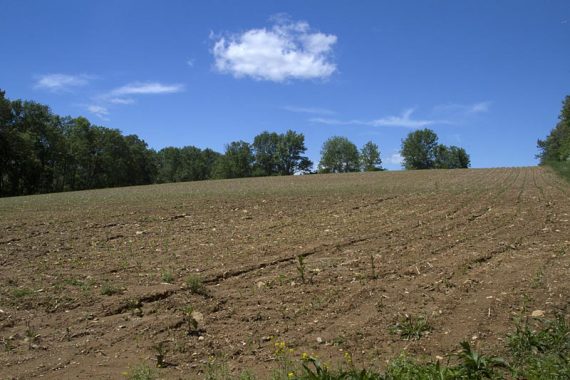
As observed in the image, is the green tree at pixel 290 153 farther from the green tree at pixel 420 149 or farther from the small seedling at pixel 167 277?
the small seedling at pixel 167 277

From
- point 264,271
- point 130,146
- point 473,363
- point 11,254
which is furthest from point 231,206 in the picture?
point 130,146

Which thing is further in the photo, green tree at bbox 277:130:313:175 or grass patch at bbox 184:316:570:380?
green tree at bbox 277:130:313:175

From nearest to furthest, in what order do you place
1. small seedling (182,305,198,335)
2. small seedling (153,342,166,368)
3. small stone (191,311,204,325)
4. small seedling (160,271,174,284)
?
small seedling (153,342,166,368) < small seedling (182,305,198,335) < small stone (191,311,204,325) < small seedling (160,271,174,284)

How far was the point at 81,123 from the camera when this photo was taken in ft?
290

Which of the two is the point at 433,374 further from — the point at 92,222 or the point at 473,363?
the point at 92,222

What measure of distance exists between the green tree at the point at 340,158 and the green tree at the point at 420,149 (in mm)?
14249

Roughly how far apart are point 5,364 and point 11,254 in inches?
254

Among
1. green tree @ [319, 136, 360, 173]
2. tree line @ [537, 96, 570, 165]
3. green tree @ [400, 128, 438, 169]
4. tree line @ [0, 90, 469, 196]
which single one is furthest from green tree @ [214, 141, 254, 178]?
tree line @ [537, 96, 570, 165]

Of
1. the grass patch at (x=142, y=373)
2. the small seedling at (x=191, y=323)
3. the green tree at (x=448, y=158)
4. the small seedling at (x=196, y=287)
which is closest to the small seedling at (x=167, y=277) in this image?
the small seedling at (x=196, y=287)

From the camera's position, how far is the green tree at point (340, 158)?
13088 cm

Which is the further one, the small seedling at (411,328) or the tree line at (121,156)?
the tree line at (121,156)

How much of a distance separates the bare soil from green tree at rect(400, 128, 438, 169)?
11920cm

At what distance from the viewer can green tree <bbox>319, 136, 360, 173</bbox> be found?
131m

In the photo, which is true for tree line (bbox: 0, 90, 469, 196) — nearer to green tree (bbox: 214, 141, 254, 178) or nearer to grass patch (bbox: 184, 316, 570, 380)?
green tree (bbox: 214, 141, 254, 178)
